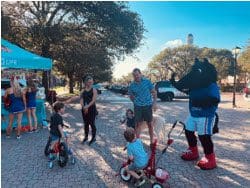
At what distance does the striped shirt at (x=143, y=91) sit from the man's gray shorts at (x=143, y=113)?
96 millimetres

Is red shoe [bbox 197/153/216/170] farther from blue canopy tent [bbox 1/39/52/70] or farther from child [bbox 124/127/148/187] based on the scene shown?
blue canopy tent [bbox 1/39/52/70]

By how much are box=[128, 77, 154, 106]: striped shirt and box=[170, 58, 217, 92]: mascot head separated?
1.01 meters

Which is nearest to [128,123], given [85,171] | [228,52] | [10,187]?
[85,171]

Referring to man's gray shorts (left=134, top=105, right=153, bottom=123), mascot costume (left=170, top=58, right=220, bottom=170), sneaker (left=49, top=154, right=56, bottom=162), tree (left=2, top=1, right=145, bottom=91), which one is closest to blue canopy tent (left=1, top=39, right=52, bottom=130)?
sneaker (left=49, top=154, right=56, bottom=162)

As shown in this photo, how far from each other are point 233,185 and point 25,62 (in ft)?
23.7

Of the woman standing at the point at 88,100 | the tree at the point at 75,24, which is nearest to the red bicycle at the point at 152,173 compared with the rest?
the woman standing at the point at 88,100

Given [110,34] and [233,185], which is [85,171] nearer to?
[233,185]

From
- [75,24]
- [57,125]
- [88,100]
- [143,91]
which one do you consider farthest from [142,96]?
[75,24]

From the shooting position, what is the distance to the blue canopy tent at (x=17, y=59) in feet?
29.9

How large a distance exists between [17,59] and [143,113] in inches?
188

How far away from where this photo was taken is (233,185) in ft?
16.1

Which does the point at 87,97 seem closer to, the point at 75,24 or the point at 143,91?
the point at 143,91

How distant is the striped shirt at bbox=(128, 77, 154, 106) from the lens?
665 centimetres

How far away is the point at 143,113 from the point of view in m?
6.80
